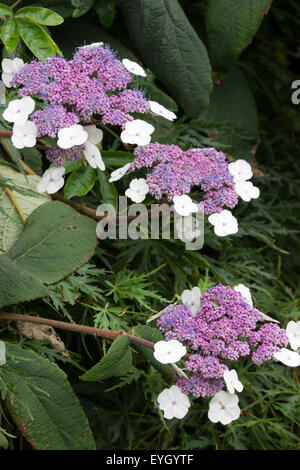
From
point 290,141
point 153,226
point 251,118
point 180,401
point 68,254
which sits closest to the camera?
point 180,401

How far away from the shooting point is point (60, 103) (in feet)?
2.58

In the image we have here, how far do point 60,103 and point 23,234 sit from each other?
0.27m

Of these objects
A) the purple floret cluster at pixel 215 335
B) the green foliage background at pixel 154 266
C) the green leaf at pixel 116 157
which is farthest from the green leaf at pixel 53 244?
the purple floret cluster at pixel 215 335

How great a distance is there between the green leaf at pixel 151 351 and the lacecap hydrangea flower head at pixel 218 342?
0.10 feet

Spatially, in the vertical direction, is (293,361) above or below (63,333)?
above

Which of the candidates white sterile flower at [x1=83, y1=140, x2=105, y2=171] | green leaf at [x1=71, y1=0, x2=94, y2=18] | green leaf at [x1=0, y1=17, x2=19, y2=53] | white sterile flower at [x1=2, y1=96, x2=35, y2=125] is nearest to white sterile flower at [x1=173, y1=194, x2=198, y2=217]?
white sterile flower at [x1=83, y1=140, x2=105, y2=171]

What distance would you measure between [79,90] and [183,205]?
20cm

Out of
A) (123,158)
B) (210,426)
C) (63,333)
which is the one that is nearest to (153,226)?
(123,158)

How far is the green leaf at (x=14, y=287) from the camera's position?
33.7 inches

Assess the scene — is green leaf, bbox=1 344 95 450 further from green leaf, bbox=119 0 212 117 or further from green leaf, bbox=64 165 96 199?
green leaf, bbox=119 0 212 117

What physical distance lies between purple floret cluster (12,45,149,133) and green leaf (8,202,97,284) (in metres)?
0.23

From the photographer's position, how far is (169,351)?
74cm

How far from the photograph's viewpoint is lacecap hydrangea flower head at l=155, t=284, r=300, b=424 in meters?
0.74

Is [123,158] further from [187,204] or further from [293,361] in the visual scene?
[293,361]
